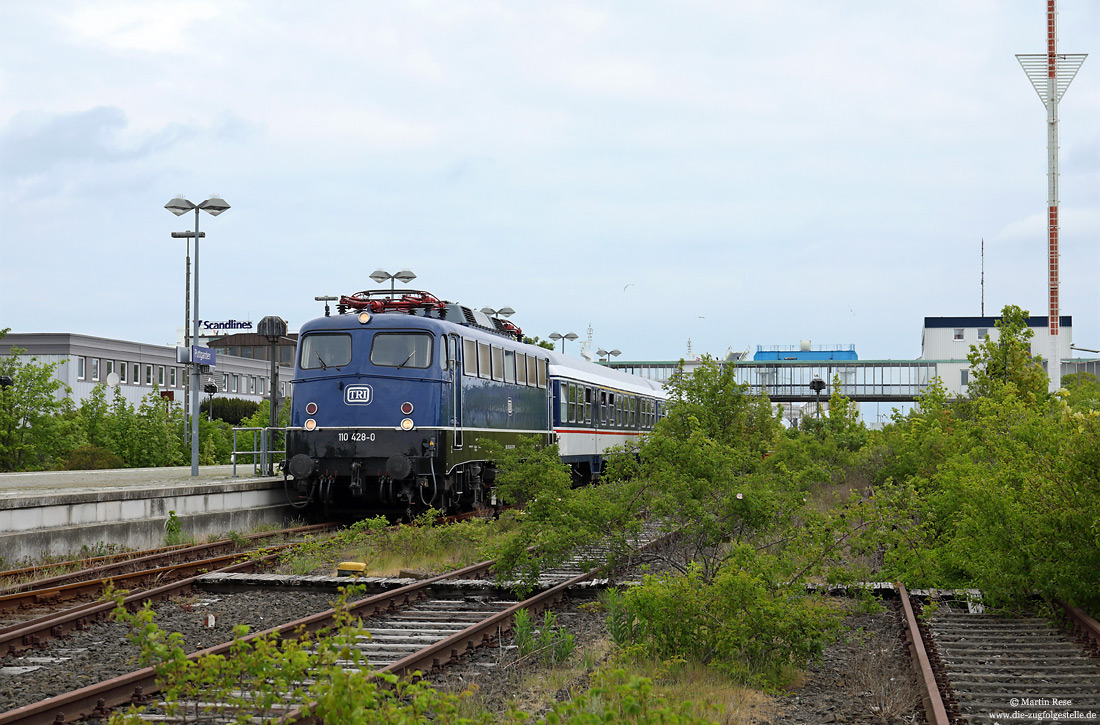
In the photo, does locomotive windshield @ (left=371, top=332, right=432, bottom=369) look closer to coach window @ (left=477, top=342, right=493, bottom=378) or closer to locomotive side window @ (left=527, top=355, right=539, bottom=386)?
coach window @ (left=477, top=342, right=493, bottom=378)

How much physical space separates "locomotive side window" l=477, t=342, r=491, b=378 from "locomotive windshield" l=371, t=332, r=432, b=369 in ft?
5.70

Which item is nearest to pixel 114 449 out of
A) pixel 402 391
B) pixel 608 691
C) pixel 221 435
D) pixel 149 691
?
pixel 221 435

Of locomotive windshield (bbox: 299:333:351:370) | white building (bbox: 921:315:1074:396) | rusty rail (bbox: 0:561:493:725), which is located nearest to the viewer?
rusty rail (bbox: 0:561:493:725)

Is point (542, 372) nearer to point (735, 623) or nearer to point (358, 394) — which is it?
point (358, 394)

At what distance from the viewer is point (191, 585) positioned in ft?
38.3

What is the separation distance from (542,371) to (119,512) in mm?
10079

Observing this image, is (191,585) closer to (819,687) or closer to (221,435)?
(819,687)

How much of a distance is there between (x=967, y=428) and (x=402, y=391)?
30.3 ft

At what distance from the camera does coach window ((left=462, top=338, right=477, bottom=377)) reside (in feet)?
60.7

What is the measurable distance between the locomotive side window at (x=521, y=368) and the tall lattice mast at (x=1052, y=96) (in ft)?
57.7

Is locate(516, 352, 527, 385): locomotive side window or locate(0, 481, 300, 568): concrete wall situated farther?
locate(516, 352, 527, 385): locomotive side window

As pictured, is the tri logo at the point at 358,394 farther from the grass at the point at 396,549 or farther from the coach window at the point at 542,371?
the coach window at the point at 542,371

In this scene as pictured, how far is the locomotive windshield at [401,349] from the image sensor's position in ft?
58.0

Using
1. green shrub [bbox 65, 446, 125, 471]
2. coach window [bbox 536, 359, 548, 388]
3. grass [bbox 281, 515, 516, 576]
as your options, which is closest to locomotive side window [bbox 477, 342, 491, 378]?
coach window [bbox 536, 359, 548, 388]
